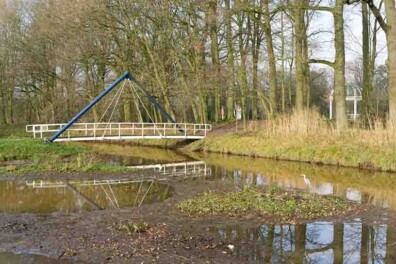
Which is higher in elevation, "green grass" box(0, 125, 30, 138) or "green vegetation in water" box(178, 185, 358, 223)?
"green grass" box(0, 125, 30, 138)

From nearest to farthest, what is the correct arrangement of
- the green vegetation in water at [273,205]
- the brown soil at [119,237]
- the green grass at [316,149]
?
the brown soil at [119,237], the green vegetation in water at [273,205], the green grass at [316,149]

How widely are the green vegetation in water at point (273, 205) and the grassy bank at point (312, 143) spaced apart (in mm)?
6547

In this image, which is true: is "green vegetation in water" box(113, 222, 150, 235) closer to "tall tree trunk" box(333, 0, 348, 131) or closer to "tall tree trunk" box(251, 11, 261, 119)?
"tall tree trunk" box(333, 0, 348, 131)

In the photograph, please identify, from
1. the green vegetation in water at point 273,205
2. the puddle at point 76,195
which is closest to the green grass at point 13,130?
the puddle at point 76,195

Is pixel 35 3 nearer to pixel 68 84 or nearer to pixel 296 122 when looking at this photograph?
pixel 68 84

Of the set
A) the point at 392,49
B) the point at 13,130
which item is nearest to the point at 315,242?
the point at 392,49

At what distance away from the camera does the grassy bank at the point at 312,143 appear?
15945mm

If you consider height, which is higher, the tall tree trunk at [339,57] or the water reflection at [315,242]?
the tall tree trunk at [339,57]

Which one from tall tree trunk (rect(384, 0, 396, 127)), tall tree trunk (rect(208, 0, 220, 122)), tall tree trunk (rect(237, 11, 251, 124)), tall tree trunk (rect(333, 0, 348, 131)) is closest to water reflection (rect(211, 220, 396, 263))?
tall tree trunk (rect(384, 0, 396, 127))

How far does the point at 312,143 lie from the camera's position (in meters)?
18.8

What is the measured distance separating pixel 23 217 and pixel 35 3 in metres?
31.0

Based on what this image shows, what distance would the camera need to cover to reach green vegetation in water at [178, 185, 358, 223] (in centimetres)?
876

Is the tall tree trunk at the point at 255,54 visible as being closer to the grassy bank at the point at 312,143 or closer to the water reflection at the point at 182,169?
the grassy bank at the point at 312,143

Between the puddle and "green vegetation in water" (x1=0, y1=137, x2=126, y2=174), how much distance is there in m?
1.84
